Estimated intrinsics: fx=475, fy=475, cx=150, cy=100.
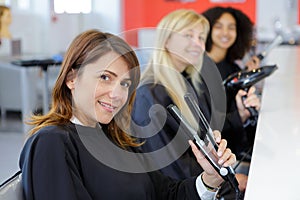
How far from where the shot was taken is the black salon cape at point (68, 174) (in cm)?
104

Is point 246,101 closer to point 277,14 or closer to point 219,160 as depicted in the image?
point 219,160

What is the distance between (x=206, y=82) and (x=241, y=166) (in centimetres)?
45

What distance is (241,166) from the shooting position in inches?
78.2

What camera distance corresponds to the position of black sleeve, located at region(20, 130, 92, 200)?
1.03 meters

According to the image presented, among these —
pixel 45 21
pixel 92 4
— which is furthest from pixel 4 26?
pixel 92 4

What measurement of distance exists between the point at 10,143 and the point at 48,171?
3273 mm

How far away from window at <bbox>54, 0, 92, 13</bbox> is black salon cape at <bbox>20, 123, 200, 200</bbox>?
17.9 feet

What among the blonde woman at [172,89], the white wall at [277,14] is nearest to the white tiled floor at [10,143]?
the blonde woman at [172,89]

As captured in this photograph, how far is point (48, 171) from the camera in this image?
1043 millimetres

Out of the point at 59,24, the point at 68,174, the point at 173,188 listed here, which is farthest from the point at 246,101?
the point at 59,24

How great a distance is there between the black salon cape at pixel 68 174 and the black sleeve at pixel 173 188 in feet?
0.07

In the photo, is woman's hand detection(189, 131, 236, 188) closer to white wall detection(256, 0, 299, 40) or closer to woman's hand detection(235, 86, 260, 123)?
woman's hand detection(235, 86, 260, 123)

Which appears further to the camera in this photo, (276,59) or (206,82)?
(276,59)

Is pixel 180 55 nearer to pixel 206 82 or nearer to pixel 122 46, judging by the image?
pixel 206 82
